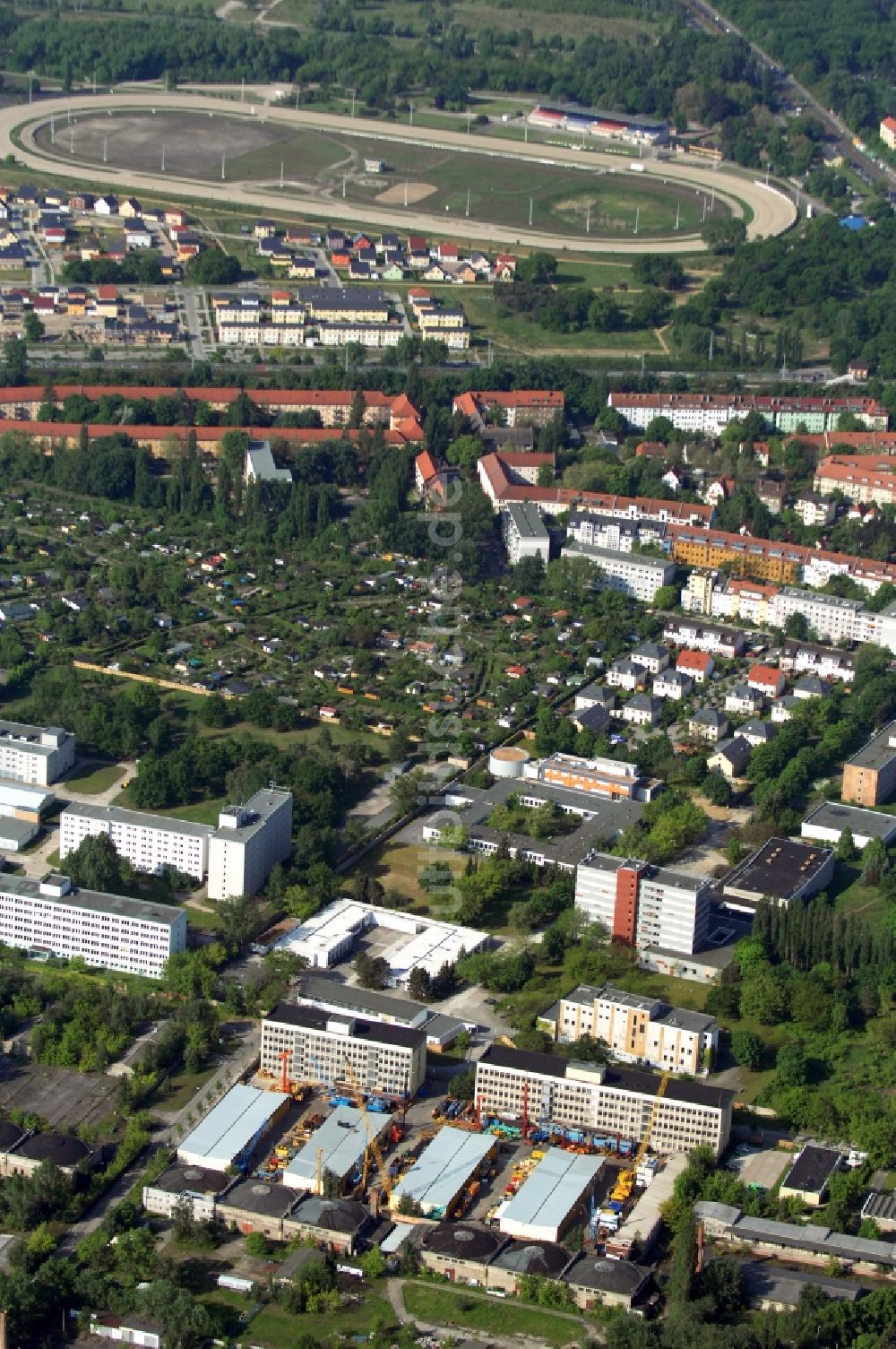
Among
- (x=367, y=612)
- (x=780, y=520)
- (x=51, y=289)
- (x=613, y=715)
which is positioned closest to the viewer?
(x=613, y=715)

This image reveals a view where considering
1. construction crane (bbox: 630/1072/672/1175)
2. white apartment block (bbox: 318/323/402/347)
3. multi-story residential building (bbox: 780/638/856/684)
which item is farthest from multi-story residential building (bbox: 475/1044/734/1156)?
white apartment block (bbox: 318/323/402/347)

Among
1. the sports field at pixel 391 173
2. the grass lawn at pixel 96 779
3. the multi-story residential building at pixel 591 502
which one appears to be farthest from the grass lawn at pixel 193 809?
the sports field at pixel 391 173

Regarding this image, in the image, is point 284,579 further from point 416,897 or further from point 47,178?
point 47,178

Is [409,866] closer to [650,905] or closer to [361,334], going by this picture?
[650,905]

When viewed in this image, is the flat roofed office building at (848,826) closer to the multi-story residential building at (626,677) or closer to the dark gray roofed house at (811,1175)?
the multi-story residential building at (626,677)

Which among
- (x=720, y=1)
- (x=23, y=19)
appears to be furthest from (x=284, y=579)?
(x=720, y=1)
